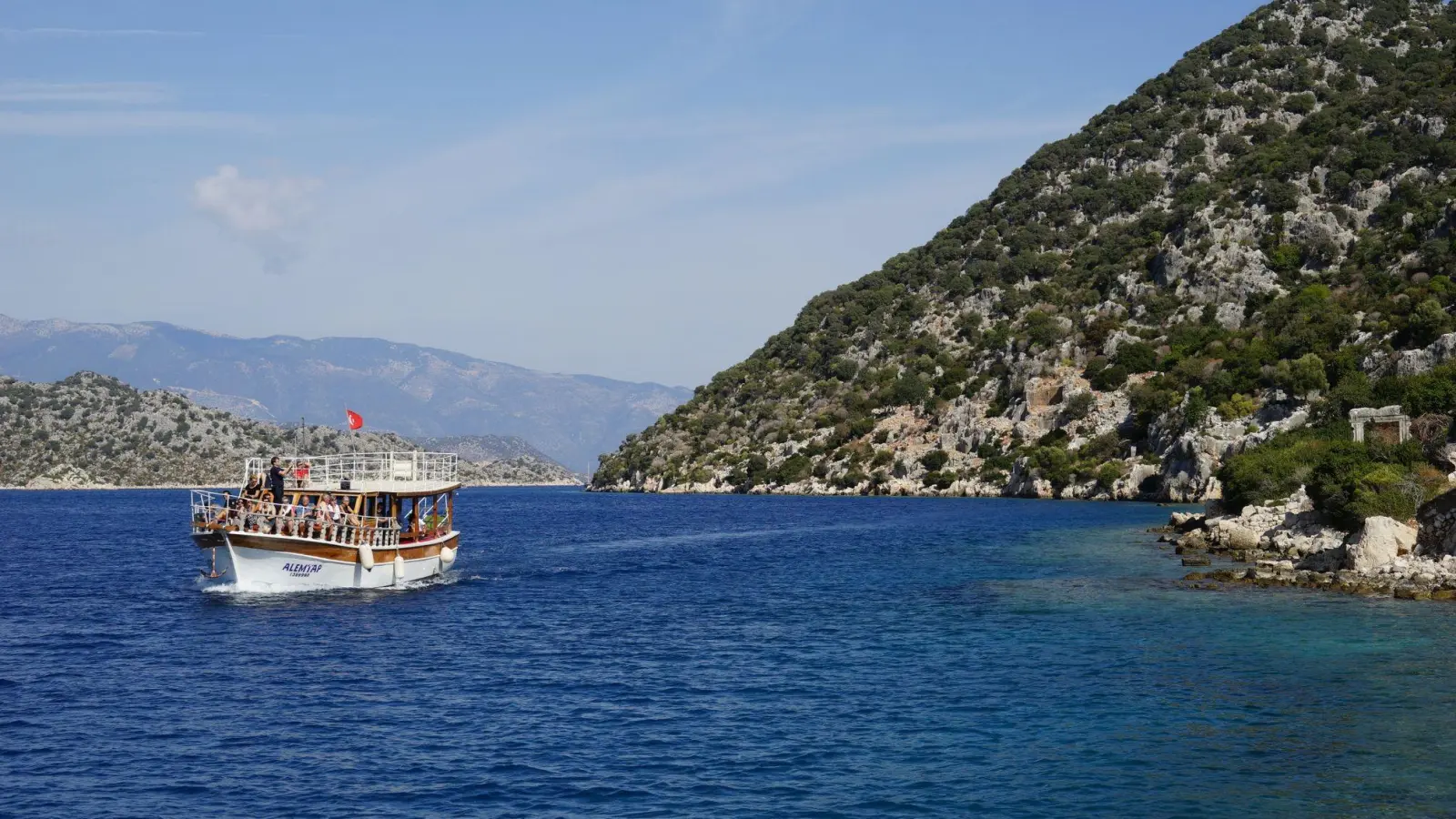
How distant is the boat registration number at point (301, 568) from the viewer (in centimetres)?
4881

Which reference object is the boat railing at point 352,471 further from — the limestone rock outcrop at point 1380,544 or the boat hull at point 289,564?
the limestone rock outcrop at point 1380,544

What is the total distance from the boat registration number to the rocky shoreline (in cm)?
3476

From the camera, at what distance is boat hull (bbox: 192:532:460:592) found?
47.7 metres

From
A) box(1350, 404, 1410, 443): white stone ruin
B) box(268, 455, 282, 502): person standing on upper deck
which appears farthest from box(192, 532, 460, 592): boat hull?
box(1350, 404, 1410, 443): white stone ruin

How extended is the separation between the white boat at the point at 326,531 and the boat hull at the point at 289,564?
4 centimetres

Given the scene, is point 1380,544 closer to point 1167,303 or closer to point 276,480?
point 276,480

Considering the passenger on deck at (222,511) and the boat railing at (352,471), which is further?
the boat railing at (352,471)

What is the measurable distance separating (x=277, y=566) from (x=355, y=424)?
646cm

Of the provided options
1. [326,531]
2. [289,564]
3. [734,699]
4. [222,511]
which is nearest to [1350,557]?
[734,699]

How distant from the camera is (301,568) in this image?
49188mm

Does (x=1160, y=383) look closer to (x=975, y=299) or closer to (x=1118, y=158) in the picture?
(x=975, y=299)

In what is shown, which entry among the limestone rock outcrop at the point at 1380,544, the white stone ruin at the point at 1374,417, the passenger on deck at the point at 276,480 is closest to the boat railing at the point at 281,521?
the passenger on deck at the point at 276,480

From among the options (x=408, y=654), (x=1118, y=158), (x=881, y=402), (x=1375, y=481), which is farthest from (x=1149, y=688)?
(x=1118, y=158)

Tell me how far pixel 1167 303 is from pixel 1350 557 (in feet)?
328
